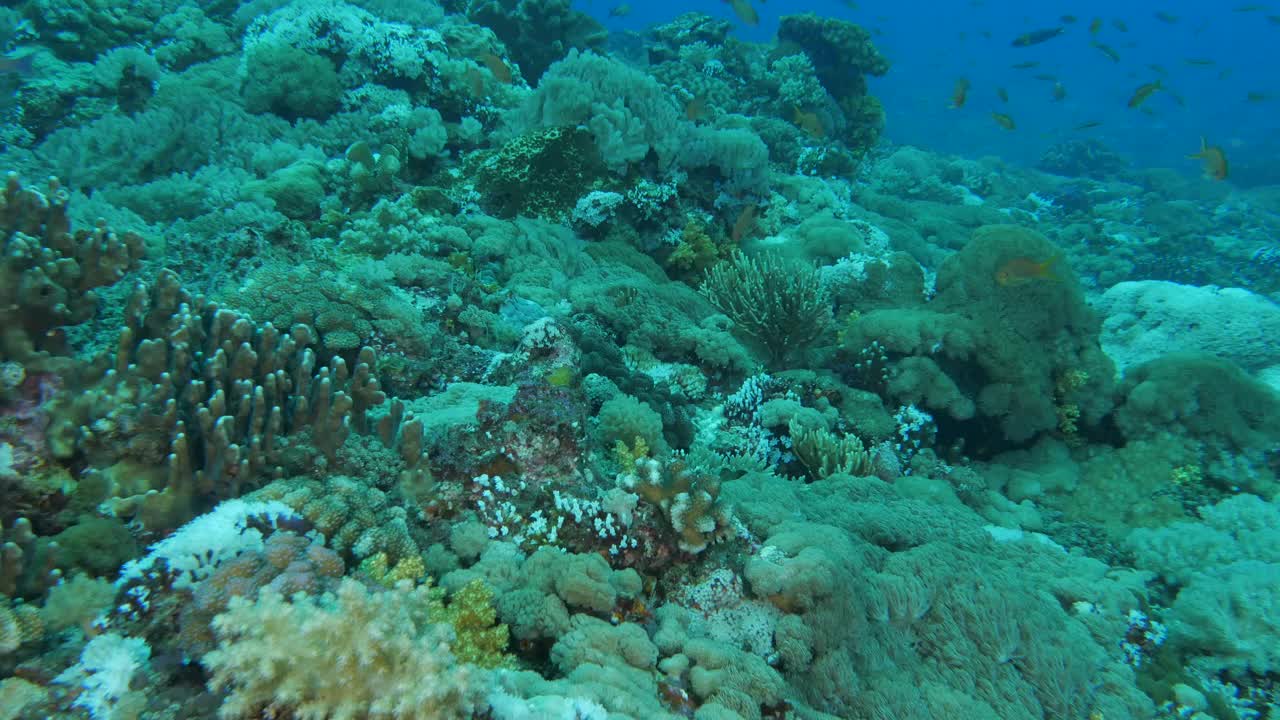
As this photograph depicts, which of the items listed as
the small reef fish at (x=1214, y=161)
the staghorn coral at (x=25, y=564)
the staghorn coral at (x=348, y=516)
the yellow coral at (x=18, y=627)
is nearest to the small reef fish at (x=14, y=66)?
the staghorn coral at (x=25, y=564)

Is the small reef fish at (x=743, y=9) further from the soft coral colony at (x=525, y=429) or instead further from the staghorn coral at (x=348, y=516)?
the staghorn coral at (x=348, y=516)

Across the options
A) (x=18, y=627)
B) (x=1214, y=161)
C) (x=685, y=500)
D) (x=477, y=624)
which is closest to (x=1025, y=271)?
(x=685, y=500)

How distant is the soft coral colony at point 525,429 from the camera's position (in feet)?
7.94

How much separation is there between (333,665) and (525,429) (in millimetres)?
2025

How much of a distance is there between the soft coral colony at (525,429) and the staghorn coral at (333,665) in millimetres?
12

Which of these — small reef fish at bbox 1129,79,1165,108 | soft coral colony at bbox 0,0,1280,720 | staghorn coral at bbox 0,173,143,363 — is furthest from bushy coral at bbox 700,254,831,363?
small reef fish at bbox 1129,79,1165,108

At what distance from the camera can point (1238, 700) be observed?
3.98m

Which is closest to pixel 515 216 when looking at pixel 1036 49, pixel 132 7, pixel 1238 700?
pixel 1238 700

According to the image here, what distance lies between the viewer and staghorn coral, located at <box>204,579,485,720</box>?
1882 mm

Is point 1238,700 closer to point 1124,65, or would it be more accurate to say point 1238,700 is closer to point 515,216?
point 515,216

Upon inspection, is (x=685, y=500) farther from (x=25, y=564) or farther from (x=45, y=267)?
(x=45, y=267)

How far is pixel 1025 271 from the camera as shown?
6.62m

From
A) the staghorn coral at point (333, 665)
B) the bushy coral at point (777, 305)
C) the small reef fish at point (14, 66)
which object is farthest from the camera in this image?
the small reef fish at point (14, 66)

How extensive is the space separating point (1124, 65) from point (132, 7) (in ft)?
382
